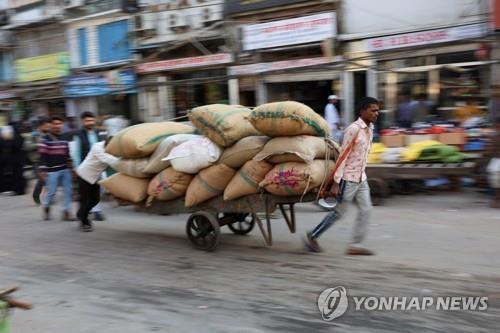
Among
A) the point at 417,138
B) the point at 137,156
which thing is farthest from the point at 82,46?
the point at 137,156

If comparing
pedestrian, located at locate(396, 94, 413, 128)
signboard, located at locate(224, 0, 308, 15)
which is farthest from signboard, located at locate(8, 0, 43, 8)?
pedestrian, located at locate(396, 94, 413, 128)

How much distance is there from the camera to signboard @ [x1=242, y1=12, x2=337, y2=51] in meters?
12.6

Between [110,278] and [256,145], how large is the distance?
1928 millimetres

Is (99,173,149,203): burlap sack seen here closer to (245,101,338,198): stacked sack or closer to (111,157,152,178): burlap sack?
(111,157,152,178): burlap sack

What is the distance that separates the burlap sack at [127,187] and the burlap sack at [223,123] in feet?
3.45

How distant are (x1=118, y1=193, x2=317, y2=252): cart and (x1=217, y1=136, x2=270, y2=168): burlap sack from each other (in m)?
0.38

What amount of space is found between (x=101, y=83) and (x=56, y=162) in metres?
10.8

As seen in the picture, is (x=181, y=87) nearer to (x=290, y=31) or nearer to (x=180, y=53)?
(x=180, y=53)

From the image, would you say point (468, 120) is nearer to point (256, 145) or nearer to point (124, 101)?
point (256, 145)

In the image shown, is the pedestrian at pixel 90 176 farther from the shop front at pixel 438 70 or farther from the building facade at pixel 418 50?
the shop front at pixel 438 70

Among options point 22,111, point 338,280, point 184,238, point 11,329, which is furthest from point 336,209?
point 22,111

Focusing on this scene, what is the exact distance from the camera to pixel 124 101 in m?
18.3

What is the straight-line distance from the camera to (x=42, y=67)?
20.1 metres

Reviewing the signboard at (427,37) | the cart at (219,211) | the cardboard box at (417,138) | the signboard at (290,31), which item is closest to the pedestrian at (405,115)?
the signboard at (427,37)
